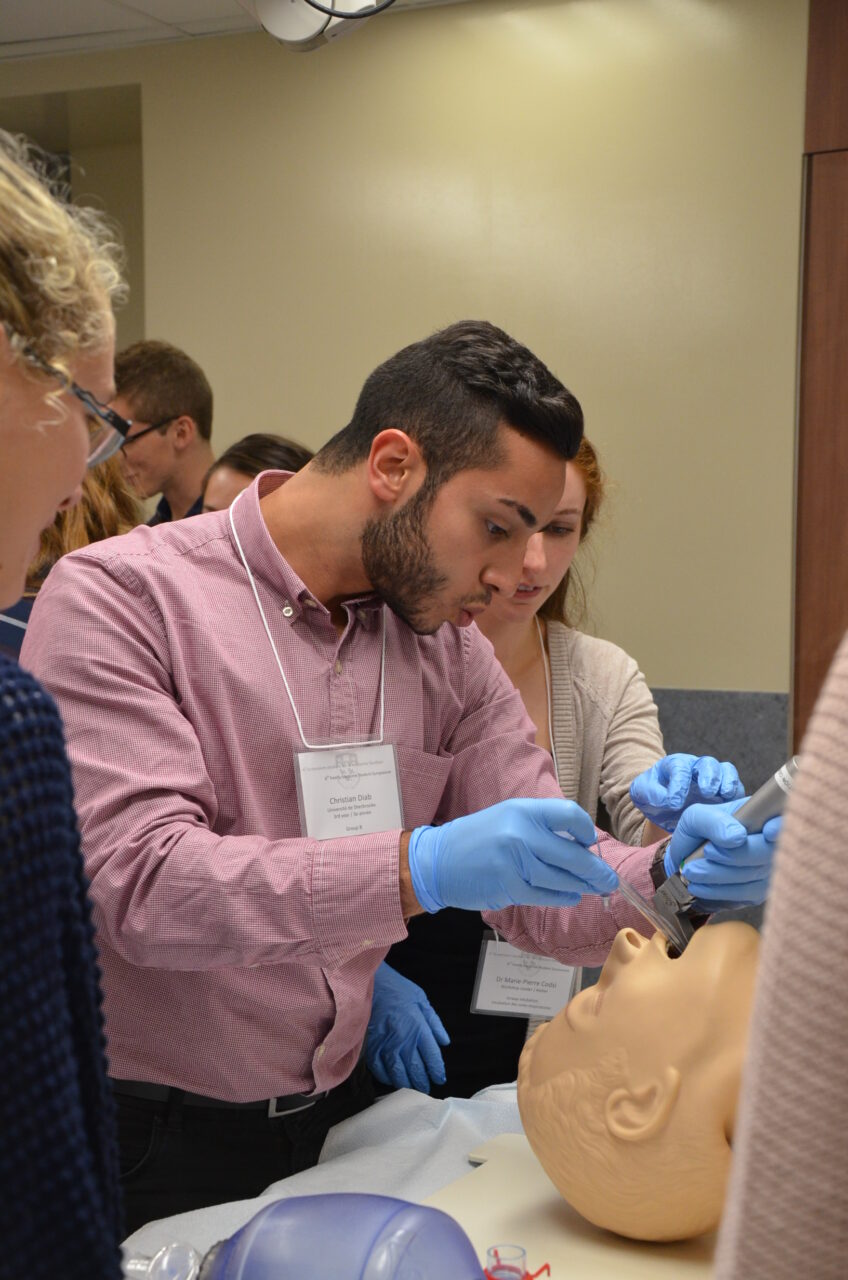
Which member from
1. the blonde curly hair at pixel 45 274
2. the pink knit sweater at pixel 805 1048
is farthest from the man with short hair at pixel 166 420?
the pink knit sweater at pixel 805 1048

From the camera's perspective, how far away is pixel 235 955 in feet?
4.65

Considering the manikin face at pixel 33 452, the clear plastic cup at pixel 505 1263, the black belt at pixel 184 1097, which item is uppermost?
the manikin face at pixel 33 452

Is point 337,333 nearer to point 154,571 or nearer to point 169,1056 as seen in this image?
point 154,571

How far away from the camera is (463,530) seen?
5.68 ft

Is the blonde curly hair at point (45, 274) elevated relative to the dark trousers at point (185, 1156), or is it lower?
elevated

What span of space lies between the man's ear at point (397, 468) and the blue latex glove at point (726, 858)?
583 millimetres

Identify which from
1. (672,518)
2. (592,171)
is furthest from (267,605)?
(592,171)

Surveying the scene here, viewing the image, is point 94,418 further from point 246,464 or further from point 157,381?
point 157,381

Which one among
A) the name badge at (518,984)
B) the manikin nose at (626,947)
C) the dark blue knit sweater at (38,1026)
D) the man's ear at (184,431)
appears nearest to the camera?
the dark blue knit sweater at (38,1026)

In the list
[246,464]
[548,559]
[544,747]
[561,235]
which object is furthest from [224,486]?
[561,235]

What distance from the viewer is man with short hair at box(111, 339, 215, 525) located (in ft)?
11.9

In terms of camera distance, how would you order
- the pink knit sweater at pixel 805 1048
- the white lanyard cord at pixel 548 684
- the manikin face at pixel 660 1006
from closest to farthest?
1. the pink knit sweater at pixel 805 1048
2. the manikin face at pixel 660 1006
3. the white lanyard cord at pixel 548 684

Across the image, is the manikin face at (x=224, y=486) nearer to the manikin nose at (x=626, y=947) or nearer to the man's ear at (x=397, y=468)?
the man's ear at (x=397, y=468)

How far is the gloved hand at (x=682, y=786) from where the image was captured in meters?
1.72
